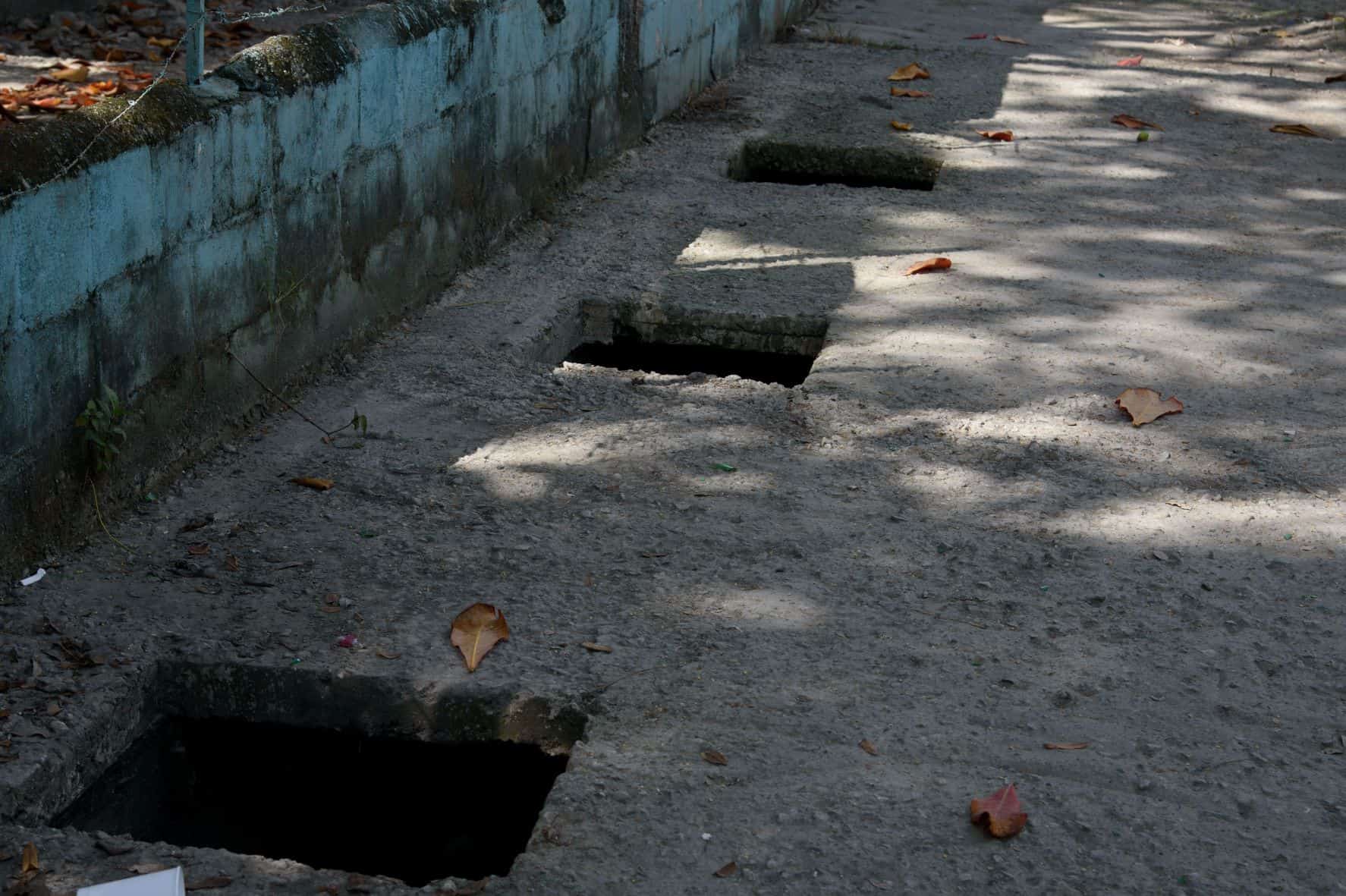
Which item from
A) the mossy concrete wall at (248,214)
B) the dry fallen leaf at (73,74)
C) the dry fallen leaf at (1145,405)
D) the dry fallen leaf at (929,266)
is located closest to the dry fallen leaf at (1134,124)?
the dry fallen leaf at (929,266)

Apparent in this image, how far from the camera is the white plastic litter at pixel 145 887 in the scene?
2.08 meters

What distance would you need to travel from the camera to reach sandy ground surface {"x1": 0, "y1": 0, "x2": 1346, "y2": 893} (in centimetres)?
231

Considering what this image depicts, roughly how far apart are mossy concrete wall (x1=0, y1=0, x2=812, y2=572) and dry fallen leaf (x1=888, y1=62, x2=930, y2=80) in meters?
2.95

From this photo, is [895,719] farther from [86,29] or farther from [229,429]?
[86,29]

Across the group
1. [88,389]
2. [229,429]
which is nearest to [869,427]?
[229,429]

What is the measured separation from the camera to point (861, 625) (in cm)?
290

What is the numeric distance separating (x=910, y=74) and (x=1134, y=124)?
1532 mm

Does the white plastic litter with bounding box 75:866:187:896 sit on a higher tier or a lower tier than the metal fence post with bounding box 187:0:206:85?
lower

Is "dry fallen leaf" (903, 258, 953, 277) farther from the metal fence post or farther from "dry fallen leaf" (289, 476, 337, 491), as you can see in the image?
the metal fence post

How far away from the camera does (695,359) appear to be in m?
4.85

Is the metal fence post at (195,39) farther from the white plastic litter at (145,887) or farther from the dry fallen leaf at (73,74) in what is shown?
the dry fallen leaf at (73,74)

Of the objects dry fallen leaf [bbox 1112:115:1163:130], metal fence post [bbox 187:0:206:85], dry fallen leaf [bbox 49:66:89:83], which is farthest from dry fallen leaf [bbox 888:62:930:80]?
metal fence post [bbox 187:0:206:85]

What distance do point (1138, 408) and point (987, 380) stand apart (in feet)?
1.46

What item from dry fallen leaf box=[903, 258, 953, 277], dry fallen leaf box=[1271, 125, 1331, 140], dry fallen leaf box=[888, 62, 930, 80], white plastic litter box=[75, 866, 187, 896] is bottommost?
white plastic litter box=[75, 866, 187, 896]
